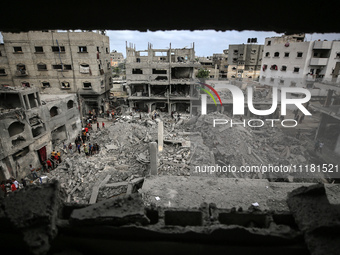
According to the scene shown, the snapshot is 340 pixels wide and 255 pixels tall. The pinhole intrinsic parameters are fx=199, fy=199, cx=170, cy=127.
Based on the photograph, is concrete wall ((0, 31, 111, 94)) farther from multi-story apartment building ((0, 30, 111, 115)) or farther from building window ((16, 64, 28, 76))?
building window ((16, 64, 28, 76))

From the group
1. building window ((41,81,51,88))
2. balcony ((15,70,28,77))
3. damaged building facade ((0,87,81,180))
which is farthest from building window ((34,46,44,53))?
damaged building facade ((0,87,81,180))

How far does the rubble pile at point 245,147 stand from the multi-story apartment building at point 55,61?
54.3 feet

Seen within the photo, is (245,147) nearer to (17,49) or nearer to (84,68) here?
(84,68)

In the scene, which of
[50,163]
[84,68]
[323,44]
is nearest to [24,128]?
[50,163]

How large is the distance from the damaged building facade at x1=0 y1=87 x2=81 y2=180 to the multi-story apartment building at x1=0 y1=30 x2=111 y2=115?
910cm

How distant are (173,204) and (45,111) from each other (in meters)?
13.7

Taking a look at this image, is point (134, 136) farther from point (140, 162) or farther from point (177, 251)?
point (177, 251)

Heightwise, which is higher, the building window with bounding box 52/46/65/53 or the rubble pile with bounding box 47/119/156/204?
the building window with bounding box 52/46/65/53

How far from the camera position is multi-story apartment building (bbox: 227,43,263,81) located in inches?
1657

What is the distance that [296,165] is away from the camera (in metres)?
15.8

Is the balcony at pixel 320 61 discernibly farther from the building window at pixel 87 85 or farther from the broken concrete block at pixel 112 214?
the broken concrete block at pixel 112 214

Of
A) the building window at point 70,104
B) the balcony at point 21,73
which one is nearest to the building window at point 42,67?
the balcony at point 21,73

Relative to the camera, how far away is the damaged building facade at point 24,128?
13.4 metres

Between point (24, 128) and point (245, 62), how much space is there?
142 ft
